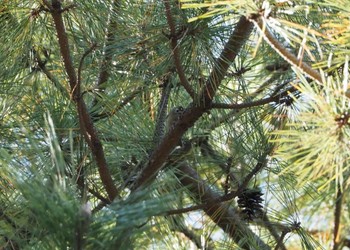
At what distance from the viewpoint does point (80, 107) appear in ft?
5.17

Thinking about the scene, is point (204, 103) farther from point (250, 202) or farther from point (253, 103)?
point (250, 202)

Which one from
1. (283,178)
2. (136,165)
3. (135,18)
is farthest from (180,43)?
(283,178)

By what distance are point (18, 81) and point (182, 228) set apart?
1.57ft

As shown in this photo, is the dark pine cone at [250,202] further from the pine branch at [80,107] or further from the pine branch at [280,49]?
the pine branch at [280,49]

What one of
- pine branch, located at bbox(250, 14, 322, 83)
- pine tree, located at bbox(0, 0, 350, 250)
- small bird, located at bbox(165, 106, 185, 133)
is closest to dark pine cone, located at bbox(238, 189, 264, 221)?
pine tree, located at bbox(0, 0, 350, 250)

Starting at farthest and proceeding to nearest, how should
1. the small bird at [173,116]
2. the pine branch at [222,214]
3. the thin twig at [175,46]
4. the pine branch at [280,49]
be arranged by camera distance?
1. the pine branch at [222,214]
2. the small bird at [173,116]
3. the thin twig at [175,46]
4. the pine branch at [280,49]

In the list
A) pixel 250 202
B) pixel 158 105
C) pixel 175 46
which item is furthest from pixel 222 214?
pixel 175 46

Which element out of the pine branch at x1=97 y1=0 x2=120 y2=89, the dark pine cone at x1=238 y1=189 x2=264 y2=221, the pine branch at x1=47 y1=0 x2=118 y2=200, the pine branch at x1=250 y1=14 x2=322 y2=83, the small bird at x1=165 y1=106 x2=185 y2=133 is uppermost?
the pine branch at x1=97 y1=0 x2=120 y2=89

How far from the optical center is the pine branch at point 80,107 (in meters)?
1.56

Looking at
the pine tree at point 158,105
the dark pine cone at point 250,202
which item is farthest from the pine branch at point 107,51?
the dark pine cone at point 250,202

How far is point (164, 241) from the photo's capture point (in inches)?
69.6

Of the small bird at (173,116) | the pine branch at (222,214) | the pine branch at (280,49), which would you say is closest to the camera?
the pine branch at (280,49)

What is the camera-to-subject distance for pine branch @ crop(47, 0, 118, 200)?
1556mm

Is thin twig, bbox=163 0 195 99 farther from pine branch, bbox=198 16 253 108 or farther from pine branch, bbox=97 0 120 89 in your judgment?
pine branch, bbox=97 0 120 89
